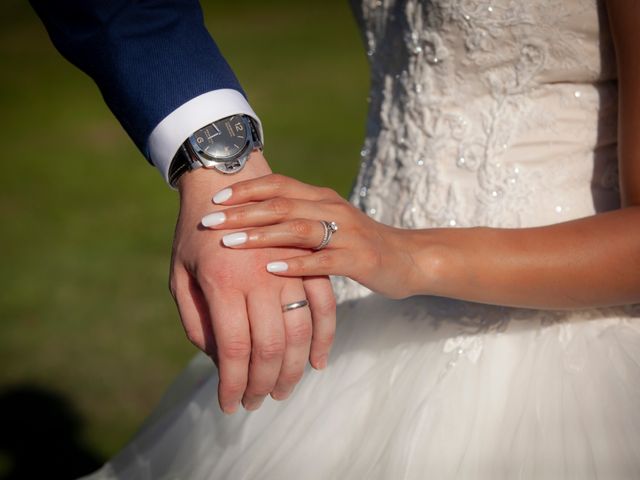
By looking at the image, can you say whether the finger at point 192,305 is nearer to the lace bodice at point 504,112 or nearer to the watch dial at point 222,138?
the watch dial at point 222,138

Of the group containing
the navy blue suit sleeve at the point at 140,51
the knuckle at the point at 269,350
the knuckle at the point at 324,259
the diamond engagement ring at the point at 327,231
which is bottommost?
the knuckle at the point at 269,350

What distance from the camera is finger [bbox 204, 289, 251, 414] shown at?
1.26 meters

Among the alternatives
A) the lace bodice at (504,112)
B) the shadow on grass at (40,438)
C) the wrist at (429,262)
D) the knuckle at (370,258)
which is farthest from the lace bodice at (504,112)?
the shadow on grass at (40,438)

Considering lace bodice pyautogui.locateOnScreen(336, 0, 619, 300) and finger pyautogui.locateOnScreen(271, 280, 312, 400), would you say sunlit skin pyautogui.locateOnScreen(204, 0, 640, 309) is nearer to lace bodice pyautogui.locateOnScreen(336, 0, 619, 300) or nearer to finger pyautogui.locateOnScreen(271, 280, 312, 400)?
finger pyautogui.locateOnScreen(271, 280, 312, 400)

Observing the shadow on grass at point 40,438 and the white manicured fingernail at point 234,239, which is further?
the shadow on grass at point 40,438

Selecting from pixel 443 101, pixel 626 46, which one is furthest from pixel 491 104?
pixel 626 46

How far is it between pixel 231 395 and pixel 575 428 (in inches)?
23.3

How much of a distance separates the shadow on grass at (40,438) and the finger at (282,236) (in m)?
2.39

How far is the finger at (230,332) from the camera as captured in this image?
4.13 ft

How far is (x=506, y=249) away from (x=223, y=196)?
0.49 m

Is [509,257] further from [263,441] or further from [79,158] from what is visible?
[79,158]

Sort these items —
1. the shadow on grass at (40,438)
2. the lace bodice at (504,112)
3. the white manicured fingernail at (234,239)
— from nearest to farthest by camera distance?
the white manicured fingernail at (234,239) → the lace bodice at (504,112) → the shadow on grass at (40,438)

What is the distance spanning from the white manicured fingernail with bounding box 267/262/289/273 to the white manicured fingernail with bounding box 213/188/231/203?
130mm

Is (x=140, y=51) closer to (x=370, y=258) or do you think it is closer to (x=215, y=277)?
(x=215, y=277)
